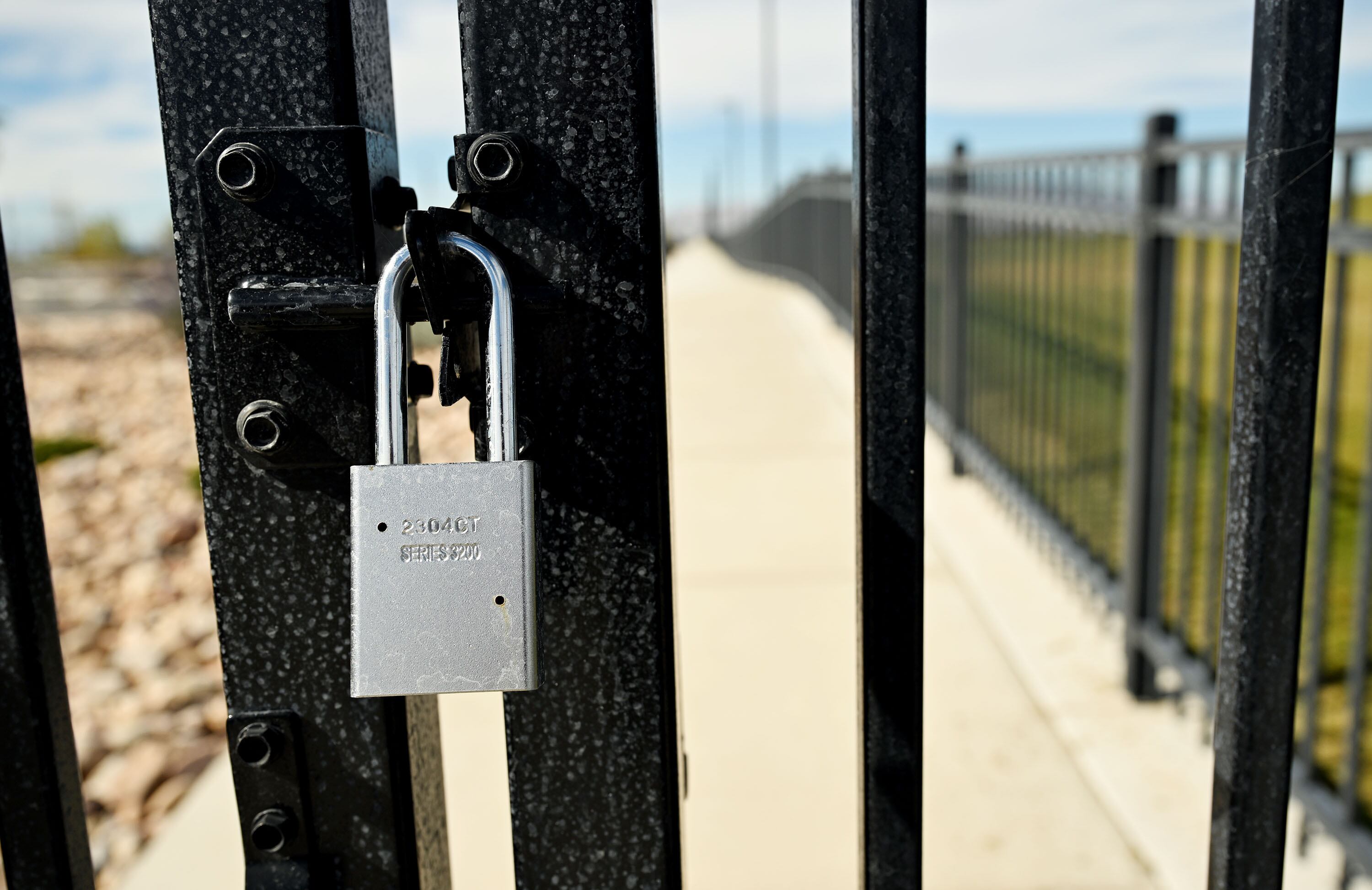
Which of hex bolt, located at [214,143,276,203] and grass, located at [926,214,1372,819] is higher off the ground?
hex bolt, located at [214,143,276,203]

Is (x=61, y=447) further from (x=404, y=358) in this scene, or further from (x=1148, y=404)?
(x=404, y=358)

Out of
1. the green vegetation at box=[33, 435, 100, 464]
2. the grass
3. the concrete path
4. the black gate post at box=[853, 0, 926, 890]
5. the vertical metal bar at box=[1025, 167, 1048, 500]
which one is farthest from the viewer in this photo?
the green vegetation at box=[33, 435, 100, 464]

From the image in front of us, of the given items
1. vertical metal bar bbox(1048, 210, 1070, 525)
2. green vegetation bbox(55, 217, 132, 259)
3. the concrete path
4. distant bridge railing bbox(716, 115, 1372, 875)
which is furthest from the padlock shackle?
green vegetation bbox(55, 217, 132, 259)

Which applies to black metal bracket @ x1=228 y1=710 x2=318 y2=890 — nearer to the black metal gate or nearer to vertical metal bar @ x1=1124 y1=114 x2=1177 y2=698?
the black metal gate

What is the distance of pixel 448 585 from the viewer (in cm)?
67

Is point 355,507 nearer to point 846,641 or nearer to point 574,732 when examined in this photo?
point 574,732

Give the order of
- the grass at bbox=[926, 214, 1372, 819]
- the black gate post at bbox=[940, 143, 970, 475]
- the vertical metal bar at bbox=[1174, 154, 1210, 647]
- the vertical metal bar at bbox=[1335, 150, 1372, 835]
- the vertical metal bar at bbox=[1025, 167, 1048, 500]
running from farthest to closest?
the black gate post at bbox=[940, 143, 970, 475] → the vertical metal bar at bbox=[1025, 167, 1048, 500] → the grass at bbox=[926, 214, 1372, 819] → the vertical metal bar at bbox=[1174, 154, 1210, 647] → the vertical metal bar at bbox=[1335, 150, 1372, 835]

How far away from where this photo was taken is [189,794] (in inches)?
108

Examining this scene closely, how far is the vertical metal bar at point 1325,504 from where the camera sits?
7.33ft

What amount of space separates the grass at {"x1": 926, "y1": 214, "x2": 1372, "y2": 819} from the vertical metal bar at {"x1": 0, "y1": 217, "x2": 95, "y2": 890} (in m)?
2.13

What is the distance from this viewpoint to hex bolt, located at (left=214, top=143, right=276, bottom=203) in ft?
2.39

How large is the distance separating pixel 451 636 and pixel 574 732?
186mm

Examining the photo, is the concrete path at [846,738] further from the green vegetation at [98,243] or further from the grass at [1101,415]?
the green vegetation at [98,243]

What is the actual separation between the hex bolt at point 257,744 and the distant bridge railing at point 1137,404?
39.6 inches
